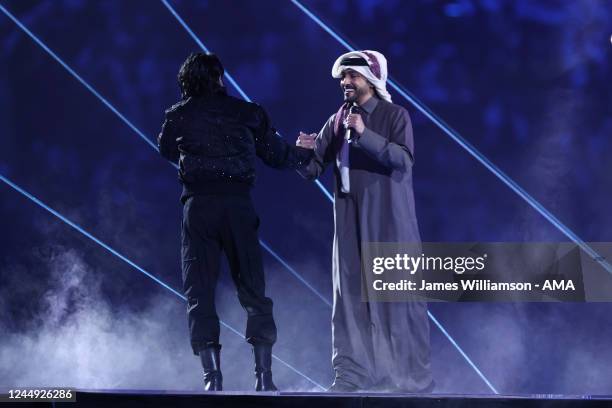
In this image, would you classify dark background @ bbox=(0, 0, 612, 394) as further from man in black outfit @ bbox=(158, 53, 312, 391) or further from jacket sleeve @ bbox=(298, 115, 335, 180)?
man in black outfit @ bbox=(158, 53, 312, 391)

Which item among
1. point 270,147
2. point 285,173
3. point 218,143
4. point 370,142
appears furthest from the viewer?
point 285,173

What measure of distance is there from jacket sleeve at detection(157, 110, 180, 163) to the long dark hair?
121 millimetres

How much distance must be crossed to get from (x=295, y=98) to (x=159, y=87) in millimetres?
723

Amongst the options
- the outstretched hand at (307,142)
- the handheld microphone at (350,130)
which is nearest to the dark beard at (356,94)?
the handheld microphone at (350,130)

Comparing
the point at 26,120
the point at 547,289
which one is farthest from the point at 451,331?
the point at 26,120

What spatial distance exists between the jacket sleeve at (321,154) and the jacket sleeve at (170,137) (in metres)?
0.52

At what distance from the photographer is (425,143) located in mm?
4254

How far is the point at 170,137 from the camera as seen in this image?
3.48 m

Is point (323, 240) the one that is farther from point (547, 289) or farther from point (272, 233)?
point (547, 289)

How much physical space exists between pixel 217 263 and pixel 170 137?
1.79ft

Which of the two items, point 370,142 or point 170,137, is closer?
point 370,142

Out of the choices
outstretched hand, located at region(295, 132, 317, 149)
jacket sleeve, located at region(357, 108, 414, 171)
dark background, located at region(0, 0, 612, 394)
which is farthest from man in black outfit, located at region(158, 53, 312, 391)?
dark background, located at region(0, 0, 612, 394)

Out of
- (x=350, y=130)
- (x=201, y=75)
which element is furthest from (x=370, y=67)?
A: (x=201, y=75)

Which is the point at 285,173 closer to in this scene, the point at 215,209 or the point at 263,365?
the point at 215,209
